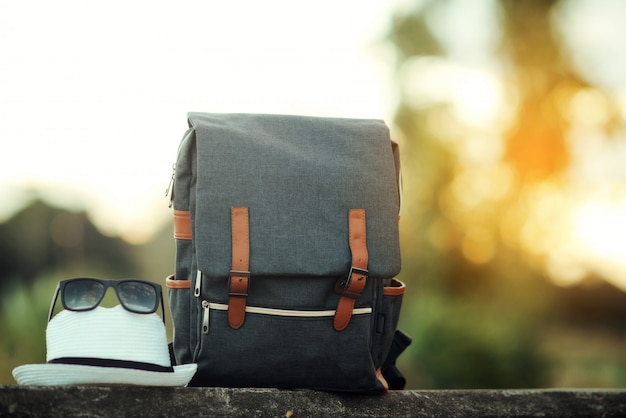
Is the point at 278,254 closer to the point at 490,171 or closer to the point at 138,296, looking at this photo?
the point at 138,296

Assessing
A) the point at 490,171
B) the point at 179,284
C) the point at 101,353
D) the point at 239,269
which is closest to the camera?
the point at 101,353

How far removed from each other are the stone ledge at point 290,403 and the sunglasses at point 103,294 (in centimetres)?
22

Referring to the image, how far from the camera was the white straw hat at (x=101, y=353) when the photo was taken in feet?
6.03

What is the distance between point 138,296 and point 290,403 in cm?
56

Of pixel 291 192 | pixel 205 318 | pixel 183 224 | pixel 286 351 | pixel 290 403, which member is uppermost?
pixel 291 192

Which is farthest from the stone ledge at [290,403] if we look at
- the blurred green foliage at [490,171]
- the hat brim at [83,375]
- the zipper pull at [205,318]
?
the blurred green foliage at [490,171]

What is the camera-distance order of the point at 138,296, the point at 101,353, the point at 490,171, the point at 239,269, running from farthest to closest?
the point at 490,171, the point at 239,269, the point at 138,296, the point at 101,353

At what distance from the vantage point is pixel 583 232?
34.2 ft

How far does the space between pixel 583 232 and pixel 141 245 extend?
12807 mm

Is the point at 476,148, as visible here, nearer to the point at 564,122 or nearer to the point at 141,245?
the point at 564,122

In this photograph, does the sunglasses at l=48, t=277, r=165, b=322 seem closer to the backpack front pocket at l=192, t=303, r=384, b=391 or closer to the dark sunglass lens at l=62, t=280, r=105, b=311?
the dark sunglass lens at l=62, t=280, r=105, b=311

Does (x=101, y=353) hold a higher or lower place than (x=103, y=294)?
lower

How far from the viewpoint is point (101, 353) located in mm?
1845

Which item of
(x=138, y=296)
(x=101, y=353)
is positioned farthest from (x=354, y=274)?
(x=101, y=353)
